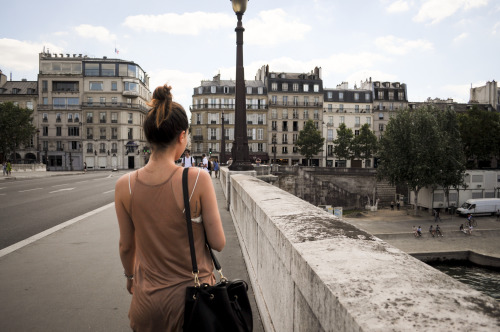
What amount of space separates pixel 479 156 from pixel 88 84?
227 feet

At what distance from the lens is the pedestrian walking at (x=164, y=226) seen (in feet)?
5.97

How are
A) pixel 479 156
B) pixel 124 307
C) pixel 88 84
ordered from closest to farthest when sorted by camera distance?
1. pixel 124 307
2. pixel 479 156
3. pixel 88 84

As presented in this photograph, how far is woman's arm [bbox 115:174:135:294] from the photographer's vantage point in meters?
1.92

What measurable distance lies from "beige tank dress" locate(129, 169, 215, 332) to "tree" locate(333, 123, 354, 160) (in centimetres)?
6514

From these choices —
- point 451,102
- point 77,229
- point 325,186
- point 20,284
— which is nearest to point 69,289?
point 20,284

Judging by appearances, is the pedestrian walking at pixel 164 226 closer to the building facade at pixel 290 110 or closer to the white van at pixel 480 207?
the white van at pixel 480 207

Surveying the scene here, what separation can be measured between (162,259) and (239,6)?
1048cm

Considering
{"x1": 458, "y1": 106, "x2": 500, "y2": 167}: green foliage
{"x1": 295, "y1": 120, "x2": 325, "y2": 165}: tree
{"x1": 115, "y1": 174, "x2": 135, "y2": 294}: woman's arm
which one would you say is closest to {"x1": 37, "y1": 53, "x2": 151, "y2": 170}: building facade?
{"x1": 295, "y1": 120, "x2": 325, "y2": 165}: tree

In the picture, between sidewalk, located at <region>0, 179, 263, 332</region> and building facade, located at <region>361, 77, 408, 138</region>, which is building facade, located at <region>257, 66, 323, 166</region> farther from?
sidewalk, located at <region>0, 179, 263, 332</region>

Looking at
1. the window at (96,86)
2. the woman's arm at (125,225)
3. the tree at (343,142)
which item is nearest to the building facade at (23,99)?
the window at (96,86)

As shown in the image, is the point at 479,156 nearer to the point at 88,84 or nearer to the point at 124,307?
the point at 124,307

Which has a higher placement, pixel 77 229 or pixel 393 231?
pixel 77 229

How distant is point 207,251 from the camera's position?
1.96 m

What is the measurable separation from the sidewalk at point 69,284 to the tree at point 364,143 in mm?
61117
